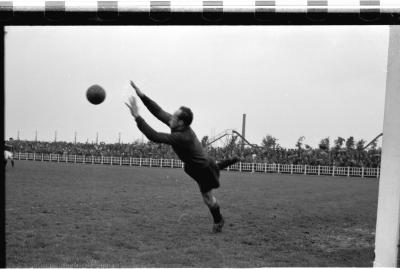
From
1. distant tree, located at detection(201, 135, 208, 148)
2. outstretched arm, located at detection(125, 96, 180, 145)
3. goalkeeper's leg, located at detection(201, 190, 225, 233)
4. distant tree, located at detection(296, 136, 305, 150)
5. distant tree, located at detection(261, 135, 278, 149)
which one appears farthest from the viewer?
distant tree, located at detection(296, 136, 305, 150)

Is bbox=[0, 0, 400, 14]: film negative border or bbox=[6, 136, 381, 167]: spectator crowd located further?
bbox=[6, 136, 381, 167]: spectator crowd

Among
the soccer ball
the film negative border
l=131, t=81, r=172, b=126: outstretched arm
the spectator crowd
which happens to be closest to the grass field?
the spectator crowd

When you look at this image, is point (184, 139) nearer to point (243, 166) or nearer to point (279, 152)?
point (279, 152)

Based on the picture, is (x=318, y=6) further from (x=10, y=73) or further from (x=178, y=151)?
(x=10, y=73)

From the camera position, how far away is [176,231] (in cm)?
598

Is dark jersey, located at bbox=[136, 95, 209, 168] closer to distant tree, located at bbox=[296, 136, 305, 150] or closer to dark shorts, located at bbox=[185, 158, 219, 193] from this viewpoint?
dark shorts, located at bbox=[185, 158, 219, 193]

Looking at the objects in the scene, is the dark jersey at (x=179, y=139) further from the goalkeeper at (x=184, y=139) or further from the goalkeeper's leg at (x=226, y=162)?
the goalkeeper's leg at (x=226, y=162)

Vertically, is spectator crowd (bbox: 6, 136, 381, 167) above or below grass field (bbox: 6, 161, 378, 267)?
above

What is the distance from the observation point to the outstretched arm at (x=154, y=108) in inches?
182

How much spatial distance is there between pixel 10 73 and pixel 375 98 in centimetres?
406

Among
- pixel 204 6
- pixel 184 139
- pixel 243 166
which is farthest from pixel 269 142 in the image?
pixel 243 166

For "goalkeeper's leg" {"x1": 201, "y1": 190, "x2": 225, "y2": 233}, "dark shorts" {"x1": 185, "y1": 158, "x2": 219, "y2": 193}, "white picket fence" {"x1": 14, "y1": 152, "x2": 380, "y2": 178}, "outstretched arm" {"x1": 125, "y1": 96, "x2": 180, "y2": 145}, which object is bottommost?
"white picket fence" {"x1": 14, "y1": 152, "x2": 380, "y2": 178}

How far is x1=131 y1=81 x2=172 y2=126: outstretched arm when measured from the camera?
463 cm

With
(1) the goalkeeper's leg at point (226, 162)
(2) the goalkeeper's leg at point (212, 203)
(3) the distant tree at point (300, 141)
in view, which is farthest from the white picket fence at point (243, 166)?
(3) the distant tree at point (300, 141)
